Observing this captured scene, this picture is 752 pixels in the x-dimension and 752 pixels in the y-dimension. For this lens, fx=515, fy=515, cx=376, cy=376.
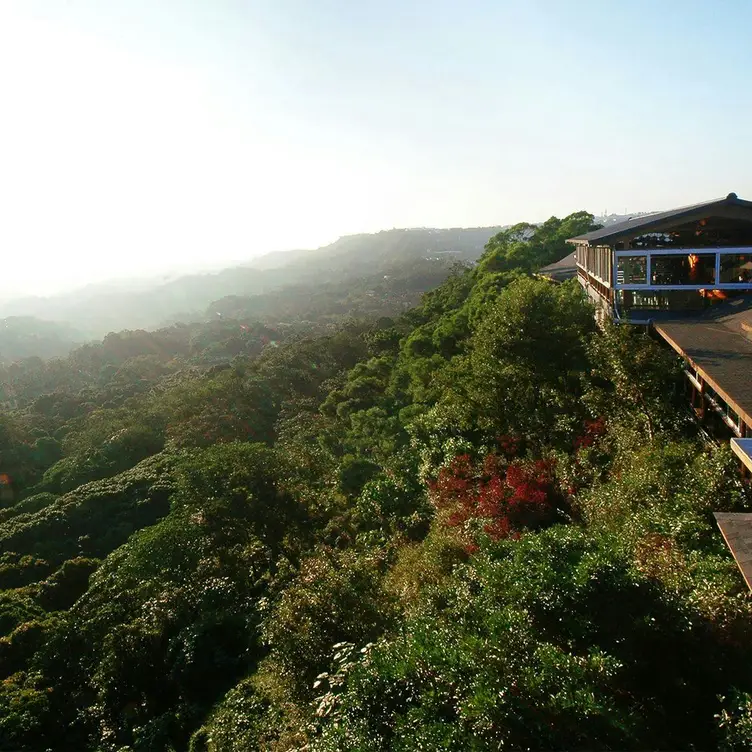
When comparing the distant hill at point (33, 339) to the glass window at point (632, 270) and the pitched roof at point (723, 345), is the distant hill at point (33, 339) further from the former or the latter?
the pitched roof at point (723, 345)

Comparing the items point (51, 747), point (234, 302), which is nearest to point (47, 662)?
point (51, 747)

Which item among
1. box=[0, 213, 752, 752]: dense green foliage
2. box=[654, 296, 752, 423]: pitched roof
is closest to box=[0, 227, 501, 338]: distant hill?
box=[0, 213, 752, 752]: dense green foliage

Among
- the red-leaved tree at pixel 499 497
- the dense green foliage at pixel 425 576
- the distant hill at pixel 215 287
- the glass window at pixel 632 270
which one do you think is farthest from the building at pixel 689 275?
the distant hill at pixel 215 287

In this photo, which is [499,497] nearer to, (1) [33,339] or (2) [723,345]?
(2) [723,345]

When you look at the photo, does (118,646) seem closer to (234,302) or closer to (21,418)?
(21,418)

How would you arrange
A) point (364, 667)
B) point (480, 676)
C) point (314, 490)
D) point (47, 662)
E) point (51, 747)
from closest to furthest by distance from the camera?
point (480, 676)
point (364, 667)
point (51, 747)
point (47, 662)
point (314, 490)

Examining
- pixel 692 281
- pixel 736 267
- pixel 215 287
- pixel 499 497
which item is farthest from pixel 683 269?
pixel 215 287
